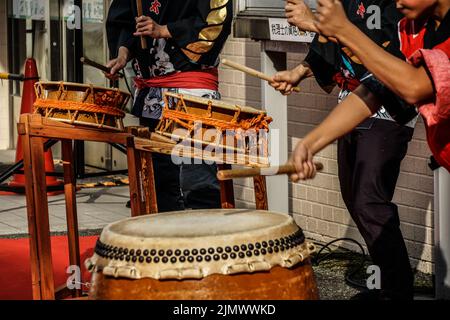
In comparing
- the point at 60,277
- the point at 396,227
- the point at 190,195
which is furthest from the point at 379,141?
the point at 60,277

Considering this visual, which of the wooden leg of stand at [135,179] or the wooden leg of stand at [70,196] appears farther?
the wooden leg of stand at [70,196]

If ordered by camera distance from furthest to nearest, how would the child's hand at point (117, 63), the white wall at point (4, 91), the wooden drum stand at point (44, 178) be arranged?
the white wall at point (4, 91) < the child's hand at point (117, 63) < the wooden drum stand at point (44, 178)

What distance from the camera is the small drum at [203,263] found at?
441 centimetres

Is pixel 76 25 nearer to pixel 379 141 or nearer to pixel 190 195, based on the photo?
pixel 190 195

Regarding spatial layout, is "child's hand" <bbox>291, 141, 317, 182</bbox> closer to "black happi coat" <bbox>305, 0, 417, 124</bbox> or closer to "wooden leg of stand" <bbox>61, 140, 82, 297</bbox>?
"black happi coat" <bbox>305, 0, 417, 124</bbox>

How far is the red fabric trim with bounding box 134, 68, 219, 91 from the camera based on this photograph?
699 cm

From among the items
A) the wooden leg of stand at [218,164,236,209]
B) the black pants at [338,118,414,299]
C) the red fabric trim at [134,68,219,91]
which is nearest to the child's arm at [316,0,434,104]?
the black pants at [338,118,414,299]

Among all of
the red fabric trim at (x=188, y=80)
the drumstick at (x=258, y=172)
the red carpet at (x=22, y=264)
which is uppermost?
the red fabric trim at (x=188, y=80)

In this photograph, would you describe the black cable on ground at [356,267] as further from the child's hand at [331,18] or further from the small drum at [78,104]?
the child's hand at [331,18]

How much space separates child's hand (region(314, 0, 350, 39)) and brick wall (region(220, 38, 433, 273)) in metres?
3.18

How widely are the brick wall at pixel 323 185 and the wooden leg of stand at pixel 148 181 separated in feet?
6.52

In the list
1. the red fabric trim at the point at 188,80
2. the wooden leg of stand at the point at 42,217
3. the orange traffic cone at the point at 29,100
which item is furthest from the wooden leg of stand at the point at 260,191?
the orange traffic cone at the point at 29,100

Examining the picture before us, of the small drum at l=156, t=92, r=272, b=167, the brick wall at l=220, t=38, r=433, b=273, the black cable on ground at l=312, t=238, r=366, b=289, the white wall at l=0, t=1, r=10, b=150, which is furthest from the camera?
the white wall at l=0, t=1, r=10, b=150

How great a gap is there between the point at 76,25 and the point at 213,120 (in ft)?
20.7
